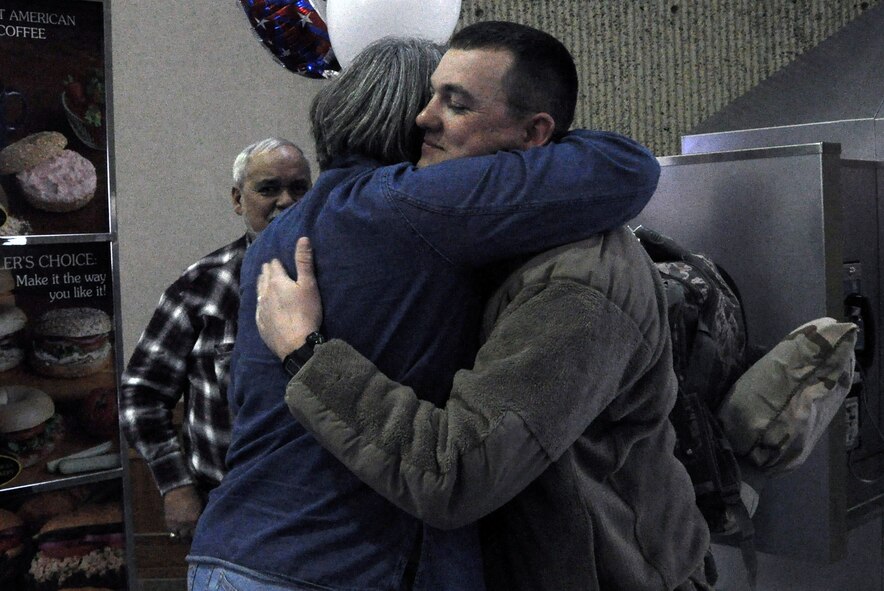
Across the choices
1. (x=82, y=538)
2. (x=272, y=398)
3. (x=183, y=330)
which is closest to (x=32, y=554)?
(x=82, y=538)

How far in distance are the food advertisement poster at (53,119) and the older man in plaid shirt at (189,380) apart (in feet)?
1.58

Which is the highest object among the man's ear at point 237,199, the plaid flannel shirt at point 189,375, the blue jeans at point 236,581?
the man's ear at point 237,199

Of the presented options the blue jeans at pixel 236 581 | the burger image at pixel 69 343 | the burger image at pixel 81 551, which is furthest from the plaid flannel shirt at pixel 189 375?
the blue jeans at pixel 236 581

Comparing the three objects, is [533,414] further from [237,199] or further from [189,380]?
[237,199]

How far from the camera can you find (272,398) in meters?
1.14

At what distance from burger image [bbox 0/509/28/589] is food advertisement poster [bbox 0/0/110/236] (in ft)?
2.34

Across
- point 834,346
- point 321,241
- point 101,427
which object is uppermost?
point 321,241

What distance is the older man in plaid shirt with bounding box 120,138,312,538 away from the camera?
214 cm

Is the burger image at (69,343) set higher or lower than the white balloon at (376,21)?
lower

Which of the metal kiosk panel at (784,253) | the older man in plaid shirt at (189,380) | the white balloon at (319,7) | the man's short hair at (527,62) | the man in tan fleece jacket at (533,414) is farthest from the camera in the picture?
the white balloon at (319,7)

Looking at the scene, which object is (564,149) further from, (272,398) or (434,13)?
(434,13)

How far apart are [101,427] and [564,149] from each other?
1823 mm

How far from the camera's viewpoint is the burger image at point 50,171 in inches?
94.7

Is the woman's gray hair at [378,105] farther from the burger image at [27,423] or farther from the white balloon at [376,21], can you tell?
the burger image at [27,423]
